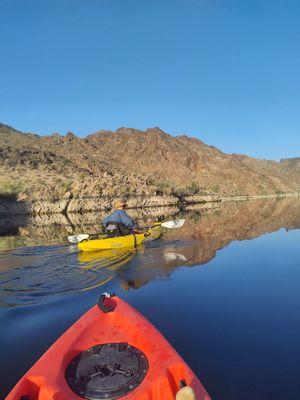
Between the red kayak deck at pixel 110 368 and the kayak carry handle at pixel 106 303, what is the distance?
1.25ft

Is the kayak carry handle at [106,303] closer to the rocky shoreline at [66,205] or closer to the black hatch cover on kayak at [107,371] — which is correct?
the black hatch cover on kayak at [107,371]

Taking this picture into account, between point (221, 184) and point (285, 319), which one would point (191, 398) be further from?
point (221, 184)

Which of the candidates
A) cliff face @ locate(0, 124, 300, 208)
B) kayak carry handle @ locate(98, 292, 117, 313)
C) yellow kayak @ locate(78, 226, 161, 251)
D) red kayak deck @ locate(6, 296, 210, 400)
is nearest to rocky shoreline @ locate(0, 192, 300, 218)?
cliff face @ locate(0, 124, 300, 208)

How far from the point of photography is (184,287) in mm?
10445

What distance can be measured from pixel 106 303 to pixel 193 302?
368cm

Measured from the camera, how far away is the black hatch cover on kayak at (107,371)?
3742 millimetres

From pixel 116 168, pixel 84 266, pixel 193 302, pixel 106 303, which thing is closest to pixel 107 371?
pixel 106 303

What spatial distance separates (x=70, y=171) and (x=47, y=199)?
22.5 metres

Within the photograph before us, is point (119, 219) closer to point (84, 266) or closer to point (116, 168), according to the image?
point (84, 266)

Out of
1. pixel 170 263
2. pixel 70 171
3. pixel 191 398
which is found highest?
pixel 70 171

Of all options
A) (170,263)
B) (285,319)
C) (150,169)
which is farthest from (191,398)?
(150,169)

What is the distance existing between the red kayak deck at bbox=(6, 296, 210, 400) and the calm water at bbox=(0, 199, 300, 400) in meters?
1.28

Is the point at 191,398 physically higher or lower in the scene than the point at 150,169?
lower

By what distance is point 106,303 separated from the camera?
601 cm
